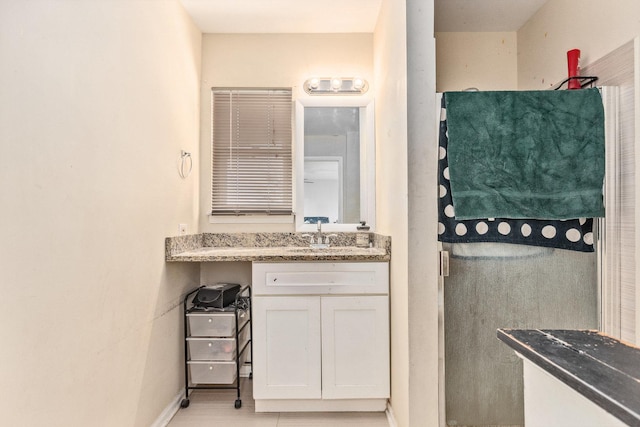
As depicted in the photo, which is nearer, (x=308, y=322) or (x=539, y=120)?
(x=539, y=120)

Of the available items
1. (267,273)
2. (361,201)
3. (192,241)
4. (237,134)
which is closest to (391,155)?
(361,201)

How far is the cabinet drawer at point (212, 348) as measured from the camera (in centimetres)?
202

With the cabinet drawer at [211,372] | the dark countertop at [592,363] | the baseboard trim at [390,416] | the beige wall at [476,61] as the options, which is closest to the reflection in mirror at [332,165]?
the beige wall at [476,61]

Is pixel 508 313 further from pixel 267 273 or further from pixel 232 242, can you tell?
pixel 232 242

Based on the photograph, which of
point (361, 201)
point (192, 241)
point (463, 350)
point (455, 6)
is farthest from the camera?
point (361, 201)

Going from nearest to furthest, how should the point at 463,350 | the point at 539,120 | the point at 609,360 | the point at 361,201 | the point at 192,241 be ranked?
the point at 609,360
the point at 539,120
the point at 463,350
the point at 192,241
the point at 361,201

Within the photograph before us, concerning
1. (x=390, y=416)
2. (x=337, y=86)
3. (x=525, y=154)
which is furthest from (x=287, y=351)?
(x=337, y=86)

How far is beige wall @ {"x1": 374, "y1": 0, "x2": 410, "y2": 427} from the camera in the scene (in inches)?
63.0

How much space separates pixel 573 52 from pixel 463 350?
4.99ft

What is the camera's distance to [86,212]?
1269 millimetres

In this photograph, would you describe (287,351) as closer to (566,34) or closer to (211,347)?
(211,347)

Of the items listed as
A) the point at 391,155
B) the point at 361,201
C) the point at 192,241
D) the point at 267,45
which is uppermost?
the point at 267,45

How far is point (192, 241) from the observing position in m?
2.28

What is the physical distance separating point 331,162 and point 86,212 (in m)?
1.59
